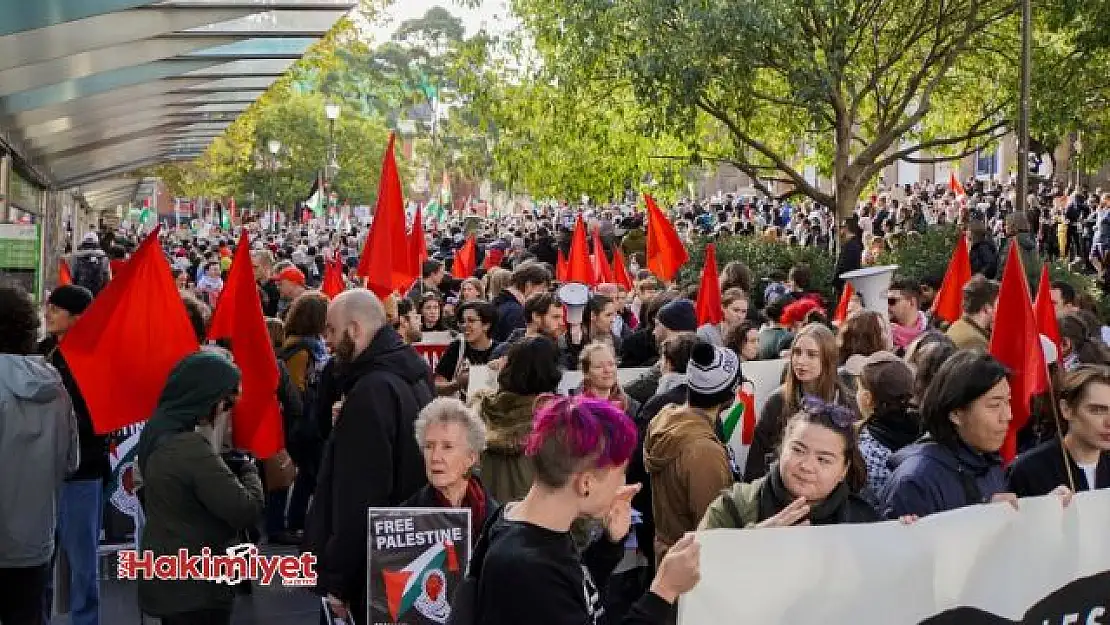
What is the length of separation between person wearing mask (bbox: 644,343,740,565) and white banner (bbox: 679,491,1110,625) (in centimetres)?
138

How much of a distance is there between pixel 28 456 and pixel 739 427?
335 centimetres

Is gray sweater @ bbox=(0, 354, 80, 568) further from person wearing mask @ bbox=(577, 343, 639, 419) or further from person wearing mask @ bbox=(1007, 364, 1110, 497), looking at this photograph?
person wearing mask @ bbox=(1007, 364, 1110, 497)

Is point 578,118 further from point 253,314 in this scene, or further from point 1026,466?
point 1026,466

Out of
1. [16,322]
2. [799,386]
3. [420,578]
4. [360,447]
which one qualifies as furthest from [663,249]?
[420,578]

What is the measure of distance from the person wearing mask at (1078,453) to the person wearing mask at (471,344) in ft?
15.9

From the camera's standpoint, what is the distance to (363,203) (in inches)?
3971

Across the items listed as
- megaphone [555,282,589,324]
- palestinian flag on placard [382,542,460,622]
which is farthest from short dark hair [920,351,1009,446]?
megaphone [555,282,589,324]

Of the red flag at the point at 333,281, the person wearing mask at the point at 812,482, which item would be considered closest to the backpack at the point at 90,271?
the red flag at the point at 333,281

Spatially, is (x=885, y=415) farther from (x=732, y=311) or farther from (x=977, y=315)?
(x=732, y=311)

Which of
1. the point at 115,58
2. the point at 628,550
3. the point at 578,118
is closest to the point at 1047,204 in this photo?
the point at 578,118

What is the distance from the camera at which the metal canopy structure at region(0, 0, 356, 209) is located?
40.9 feet

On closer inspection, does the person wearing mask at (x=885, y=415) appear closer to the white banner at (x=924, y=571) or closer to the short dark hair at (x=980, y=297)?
the white banner at (x=924, y=571)

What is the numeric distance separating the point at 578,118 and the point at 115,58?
36.8ft

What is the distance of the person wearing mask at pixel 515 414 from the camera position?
24.1 feet
